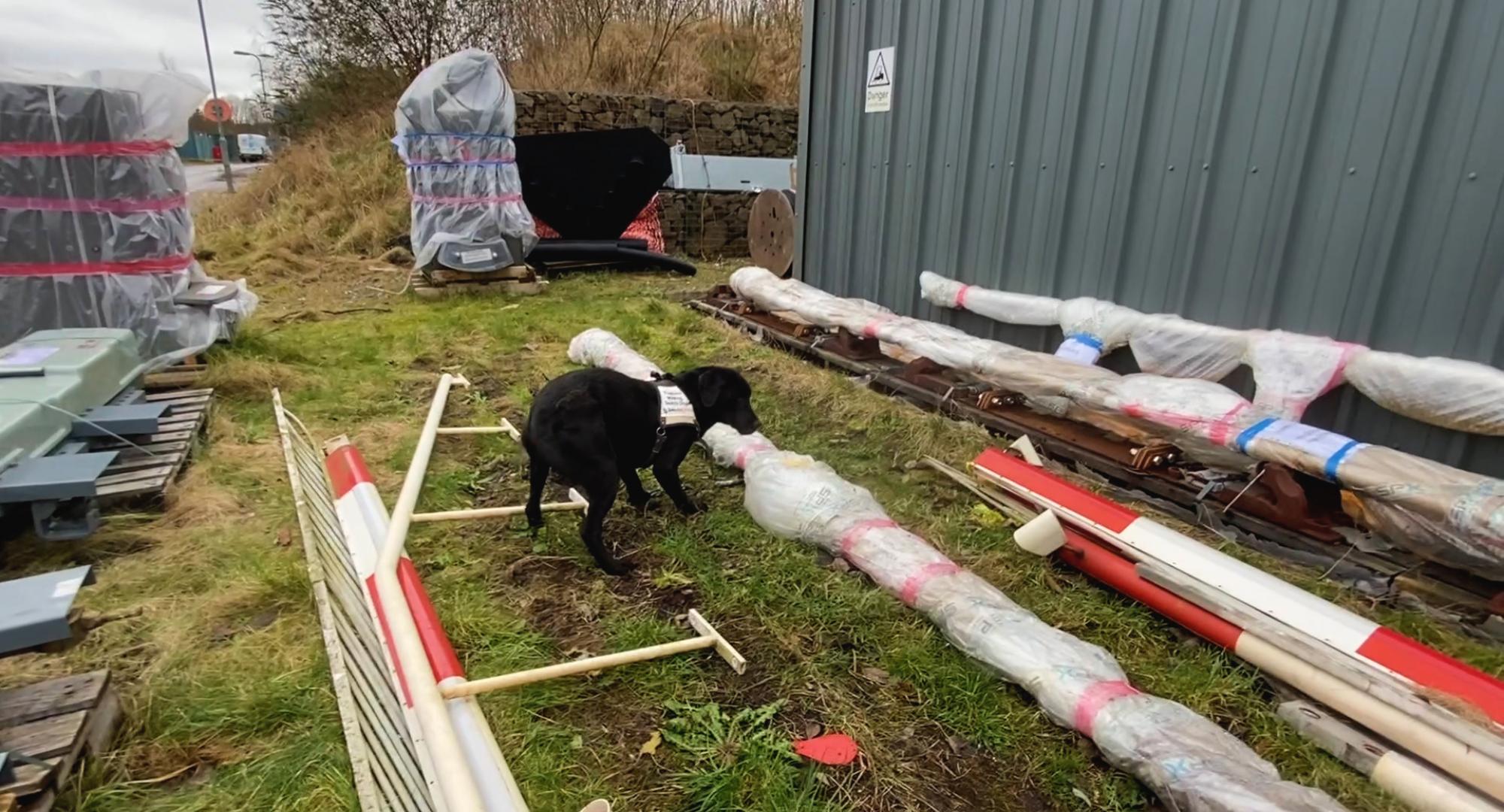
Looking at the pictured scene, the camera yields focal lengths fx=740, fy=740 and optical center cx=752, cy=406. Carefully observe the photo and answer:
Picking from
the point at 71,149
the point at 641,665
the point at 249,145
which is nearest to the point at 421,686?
the point at 641,665

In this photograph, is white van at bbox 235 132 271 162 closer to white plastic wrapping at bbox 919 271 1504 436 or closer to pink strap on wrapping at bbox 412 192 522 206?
pink strap on wrapping at bbox 412 192 522 206

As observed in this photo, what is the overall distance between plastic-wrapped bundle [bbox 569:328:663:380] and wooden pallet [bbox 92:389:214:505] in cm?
223

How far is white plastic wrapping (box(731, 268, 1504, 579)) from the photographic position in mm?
2371

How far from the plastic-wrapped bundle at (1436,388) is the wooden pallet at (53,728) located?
14.2 ft

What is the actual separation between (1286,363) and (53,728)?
4.32 meters

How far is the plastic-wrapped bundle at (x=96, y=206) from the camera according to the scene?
4.10 m

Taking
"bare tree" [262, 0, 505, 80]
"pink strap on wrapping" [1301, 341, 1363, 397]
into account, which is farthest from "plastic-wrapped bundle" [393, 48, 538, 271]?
"bare tree" [262, 0, 505, 80]

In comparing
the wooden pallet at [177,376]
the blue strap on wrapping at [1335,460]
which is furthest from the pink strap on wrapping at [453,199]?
the blue strap on wrapping at [1335,460]

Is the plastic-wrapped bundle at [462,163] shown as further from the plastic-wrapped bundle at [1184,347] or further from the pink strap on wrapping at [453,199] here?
the plastic-wrapped bundle at [1184,347]

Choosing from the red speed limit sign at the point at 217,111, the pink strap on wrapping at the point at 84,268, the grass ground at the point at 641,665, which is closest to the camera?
the grass ground at the point at 641,665

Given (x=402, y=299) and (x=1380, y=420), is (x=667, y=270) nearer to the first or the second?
(x=402, y=299)

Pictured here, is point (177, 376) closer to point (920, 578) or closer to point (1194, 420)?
point (920, 578)

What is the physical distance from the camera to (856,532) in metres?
2.81

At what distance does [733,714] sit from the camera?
2094mm
